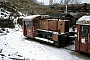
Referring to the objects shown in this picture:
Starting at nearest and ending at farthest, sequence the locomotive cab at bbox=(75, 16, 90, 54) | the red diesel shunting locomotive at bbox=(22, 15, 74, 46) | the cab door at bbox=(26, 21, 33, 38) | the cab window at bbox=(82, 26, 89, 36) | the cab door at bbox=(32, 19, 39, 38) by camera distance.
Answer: the locomotive cab at bbox=(75, 16, 90, 54) < the cab window at bbox=(82, 26, 89, 36) < the red diesel shunting locomotive at bbox=(22, 15, 74, 46) < the cab door at bbox=(32, 19, 39, 38) < the cab door at bbox=(26, 21, 33, 38)

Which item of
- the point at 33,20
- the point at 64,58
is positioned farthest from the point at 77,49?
the point at 33,20

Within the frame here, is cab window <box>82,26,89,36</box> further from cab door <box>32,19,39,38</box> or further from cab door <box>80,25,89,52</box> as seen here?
cab door <box>32,19,39,38</box>

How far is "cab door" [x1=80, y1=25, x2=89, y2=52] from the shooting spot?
10.5 meters

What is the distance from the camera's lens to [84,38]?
1065 cm

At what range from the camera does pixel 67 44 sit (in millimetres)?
14102

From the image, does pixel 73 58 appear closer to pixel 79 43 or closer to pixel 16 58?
pixel 79 43

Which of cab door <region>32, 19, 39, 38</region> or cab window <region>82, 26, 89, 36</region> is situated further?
cab door <region>32, 19, 39, 38</region>

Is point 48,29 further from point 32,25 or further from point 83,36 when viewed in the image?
point 83,36

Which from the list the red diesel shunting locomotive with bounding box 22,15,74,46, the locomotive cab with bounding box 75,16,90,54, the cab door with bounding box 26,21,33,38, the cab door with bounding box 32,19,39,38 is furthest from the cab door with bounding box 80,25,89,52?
the cab door with bounding box 26,21,33,38

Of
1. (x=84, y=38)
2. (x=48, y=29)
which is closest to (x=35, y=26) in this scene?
(x=48, y=29)

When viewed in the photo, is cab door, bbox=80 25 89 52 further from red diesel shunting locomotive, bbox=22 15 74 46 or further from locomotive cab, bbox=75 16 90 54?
red diesel shunting locomotive, bbox=22 15 74 46

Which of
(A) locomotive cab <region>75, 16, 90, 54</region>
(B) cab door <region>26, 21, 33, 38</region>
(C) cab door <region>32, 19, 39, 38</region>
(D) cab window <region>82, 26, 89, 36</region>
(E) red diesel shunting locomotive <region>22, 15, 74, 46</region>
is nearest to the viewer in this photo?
(A) locomotive cab <region>75, 16, 90, 54</region>

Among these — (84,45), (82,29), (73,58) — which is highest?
(82,29)

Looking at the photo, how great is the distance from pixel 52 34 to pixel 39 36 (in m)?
2.57
